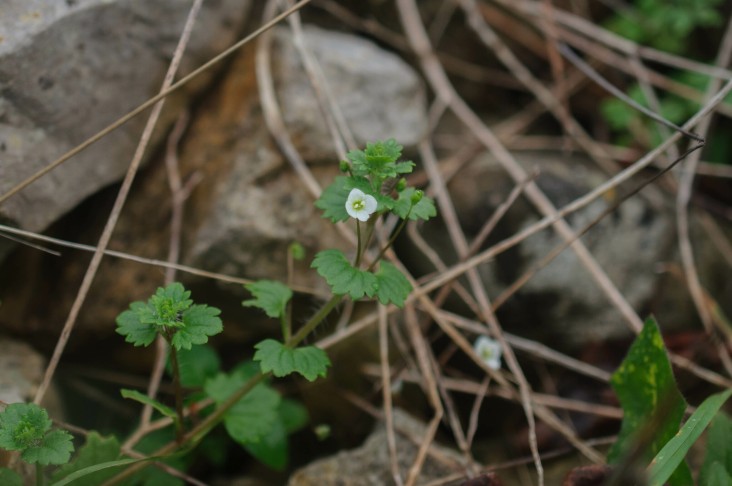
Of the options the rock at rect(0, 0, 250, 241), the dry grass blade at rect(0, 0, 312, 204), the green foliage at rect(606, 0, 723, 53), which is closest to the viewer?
the dry grass blade at rect(0, 0, 312, 204)

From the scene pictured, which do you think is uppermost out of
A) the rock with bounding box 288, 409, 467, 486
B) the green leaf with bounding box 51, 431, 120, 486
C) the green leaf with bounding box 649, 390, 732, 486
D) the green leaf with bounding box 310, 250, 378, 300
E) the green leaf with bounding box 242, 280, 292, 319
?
the green leaf with bounding box 310, 250, 378, 300

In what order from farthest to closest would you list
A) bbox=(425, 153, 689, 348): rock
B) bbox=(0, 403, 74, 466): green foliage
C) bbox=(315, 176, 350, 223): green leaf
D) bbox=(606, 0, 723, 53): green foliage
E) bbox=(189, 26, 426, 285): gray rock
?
bbox=(606, 0, 723, 53): green foliage
bbox=(425, 153, 689, 348): rock
bbox=(189, 26, 426, 285): gray rock
bbox=(315, 176, 350, 223): green leaf
bbox=(0, 403, 74, 466): green foliage

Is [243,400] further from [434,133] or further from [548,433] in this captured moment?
[434,133]

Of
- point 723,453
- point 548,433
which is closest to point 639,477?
point 723,453

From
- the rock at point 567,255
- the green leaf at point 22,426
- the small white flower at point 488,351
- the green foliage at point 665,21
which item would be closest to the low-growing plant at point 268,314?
the green leaf at point 22,426

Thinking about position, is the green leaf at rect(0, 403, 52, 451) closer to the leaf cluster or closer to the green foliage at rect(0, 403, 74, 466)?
the green foliage at rect(0, 403, 74, 466)

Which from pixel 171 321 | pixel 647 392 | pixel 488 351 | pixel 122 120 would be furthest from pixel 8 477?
pixel 647 392

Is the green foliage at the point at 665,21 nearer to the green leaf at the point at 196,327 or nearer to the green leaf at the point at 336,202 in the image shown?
the green leaf at the point at 336,202

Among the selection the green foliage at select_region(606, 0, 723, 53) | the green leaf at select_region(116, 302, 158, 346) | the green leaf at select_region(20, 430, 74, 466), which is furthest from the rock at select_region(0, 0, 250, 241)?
the green foliage at select_region(606, 0, 723, 53)
